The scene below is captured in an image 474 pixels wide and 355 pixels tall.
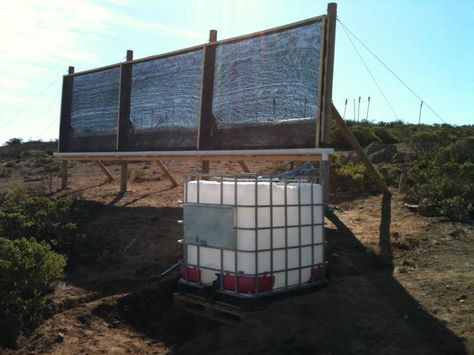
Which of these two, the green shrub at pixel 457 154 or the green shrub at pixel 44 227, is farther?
the green shrub at pixel 457 154

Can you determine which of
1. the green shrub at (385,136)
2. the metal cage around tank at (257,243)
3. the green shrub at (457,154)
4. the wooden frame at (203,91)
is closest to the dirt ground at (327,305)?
the metal cage around tank at (257,243)

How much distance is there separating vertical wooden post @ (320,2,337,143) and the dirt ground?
2279 millimetres

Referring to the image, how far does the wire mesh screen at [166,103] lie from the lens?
14.0 metres

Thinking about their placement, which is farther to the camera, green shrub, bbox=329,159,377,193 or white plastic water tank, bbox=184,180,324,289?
green shrub, bbox=329,159,377,193

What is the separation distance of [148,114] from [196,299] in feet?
28.1

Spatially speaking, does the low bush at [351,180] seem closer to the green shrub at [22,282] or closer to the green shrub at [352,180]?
the green shrub at [352,180]

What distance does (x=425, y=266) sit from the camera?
887cm

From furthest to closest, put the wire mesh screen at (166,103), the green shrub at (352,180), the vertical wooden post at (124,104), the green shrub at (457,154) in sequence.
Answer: the vertical wooden post at (124,104) < the green shrub at (457,154) < the wire mesh screen at (166,103) < the green shrub at (352,180)

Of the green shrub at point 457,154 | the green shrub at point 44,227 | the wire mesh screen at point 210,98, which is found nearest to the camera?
the green shrub at point 44,227

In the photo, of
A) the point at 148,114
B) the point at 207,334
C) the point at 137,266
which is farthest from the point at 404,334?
the point at 148,114

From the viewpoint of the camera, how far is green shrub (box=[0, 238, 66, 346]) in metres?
7.25

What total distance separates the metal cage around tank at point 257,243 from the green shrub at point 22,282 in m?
2.10

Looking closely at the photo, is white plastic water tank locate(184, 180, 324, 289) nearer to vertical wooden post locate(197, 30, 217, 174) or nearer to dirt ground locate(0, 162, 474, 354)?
dirt ground locate(0, 162, 474, 354)

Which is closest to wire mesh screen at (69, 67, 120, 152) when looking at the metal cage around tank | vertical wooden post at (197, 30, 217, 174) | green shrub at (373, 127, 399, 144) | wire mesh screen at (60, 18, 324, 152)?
wire mesh screen at (60, 18, 324, 152)
